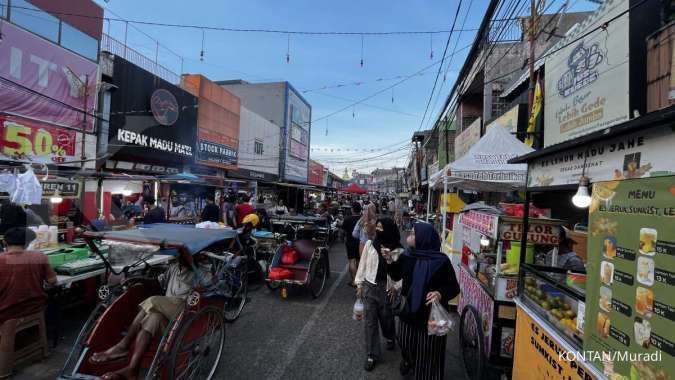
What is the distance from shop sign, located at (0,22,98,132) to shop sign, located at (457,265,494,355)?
39.7 ft

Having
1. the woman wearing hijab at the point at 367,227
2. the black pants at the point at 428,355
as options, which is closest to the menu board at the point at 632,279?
the black pants at the point at 428,355

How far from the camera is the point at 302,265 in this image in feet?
21.0

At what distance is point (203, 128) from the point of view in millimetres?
17766

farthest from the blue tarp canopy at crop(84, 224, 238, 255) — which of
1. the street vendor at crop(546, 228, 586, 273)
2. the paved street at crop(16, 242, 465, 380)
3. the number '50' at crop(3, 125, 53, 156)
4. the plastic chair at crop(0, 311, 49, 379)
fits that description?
the number '50' at crop(3, 125, 53, 156)

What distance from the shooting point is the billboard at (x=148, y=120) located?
40.7ft

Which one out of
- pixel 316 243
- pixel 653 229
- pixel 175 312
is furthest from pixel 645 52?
pixel 175 312

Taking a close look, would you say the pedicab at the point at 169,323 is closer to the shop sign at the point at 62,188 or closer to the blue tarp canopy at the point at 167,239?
the blue tarp canopy at the point at 167,239

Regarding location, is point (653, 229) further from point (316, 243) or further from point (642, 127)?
point (316, 243)

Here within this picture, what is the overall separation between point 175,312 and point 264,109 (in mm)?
29521

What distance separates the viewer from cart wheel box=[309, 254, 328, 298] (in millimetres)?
6129

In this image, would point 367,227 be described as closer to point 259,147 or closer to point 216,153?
point 216,153

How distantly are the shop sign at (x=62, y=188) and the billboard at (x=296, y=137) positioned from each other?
79.2 feet

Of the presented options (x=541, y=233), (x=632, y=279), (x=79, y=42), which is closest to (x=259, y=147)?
(x=79, y=42)

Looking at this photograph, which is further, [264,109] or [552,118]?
[264,109]
